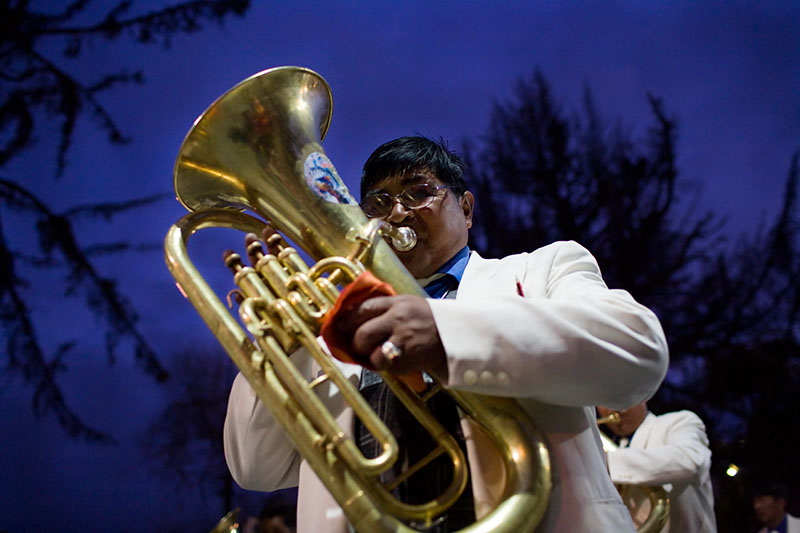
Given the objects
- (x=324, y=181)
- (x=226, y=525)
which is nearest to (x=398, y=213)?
(x=324, y=181)

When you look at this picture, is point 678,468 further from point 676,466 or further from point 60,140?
point 60,140

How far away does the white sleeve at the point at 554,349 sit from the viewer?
1.08m

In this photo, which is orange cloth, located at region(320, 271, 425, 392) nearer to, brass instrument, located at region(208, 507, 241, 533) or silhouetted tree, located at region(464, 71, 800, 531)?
brass instrument, located at region(208, 507, 241, 533)

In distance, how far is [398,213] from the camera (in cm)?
174

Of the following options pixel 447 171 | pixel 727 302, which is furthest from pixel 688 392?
pixel 447 171

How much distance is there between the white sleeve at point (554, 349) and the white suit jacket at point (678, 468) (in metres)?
2.02

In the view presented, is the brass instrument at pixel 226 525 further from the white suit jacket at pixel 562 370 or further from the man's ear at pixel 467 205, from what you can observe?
the man's ear at pixel 467 205

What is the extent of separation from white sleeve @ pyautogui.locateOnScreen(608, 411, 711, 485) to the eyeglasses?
6.28ft

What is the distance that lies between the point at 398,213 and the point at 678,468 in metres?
2.17

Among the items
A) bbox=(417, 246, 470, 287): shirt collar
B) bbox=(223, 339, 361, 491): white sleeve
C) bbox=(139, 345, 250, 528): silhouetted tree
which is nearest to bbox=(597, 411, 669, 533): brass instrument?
bbox=(417, 246, 470, 287): shirt collar

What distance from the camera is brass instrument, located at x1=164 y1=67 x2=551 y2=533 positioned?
3.56 feet

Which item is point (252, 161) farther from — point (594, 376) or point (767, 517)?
point (767, 517)

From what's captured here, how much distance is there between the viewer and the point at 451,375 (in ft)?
3.50

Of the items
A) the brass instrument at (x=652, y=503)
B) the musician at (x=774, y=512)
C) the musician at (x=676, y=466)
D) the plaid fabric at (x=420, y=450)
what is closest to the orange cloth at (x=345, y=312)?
the plaid fabric at (x=420, y=450)
